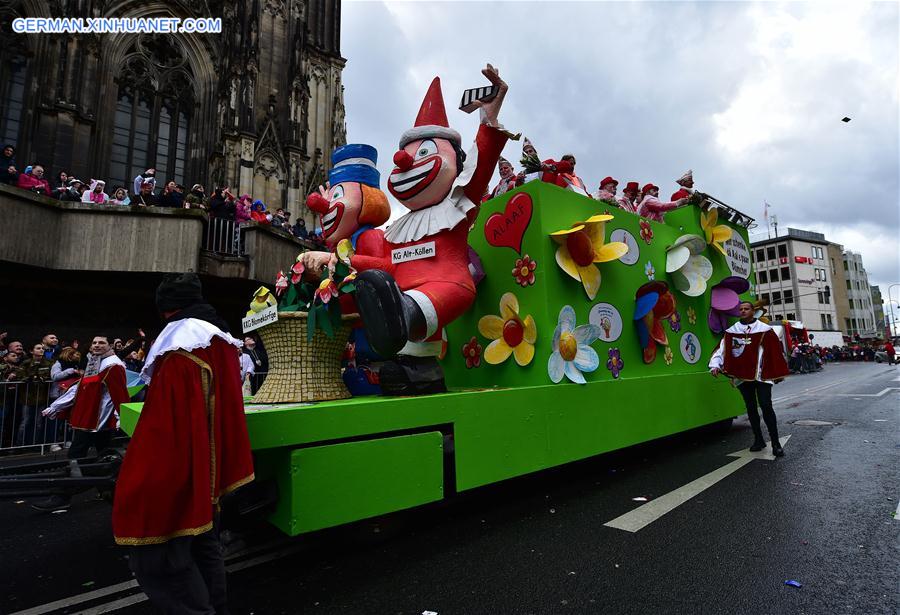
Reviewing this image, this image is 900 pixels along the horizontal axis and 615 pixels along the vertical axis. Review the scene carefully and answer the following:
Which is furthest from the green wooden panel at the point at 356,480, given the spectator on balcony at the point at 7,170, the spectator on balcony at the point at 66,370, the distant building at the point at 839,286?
the distant building at the point at 839,286

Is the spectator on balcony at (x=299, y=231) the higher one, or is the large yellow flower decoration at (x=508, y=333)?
the spectator on balcony at (x=299, y=231)

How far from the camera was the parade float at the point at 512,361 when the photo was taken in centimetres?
241

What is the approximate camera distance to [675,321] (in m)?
5.82

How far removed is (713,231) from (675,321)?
1782 millimetres

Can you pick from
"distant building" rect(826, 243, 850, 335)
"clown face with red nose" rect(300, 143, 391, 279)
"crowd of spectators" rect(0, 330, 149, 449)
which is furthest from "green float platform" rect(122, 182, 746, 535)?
"distant building" rect(826, 243, 850, 335)

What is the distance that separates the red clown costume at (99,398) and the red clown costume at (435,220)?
3744 millimetres

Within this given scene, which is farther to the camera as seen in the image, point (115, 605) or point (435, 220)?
point (435, 220)

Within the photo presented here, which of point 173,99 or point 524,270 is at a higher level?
point 173,99

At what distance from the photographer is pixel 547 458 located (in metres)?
3.49

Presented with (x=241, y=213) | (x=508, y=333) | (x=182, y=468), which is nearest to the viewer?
(x=182, y=468)

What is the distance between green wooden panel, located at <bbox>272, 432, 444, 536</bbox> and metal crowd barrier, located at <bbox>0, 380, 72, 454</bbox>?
7.77 meters

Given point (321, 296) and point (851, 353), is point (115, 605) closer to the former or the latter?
point (321, 296)

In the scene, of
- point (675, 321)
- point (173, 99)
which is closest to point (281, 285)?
point (675, 321)

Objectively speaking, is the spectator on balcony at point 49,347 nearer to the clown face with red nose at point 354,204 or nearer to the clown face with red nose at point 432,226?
Answer: the clown face with red nose at point 354,204
